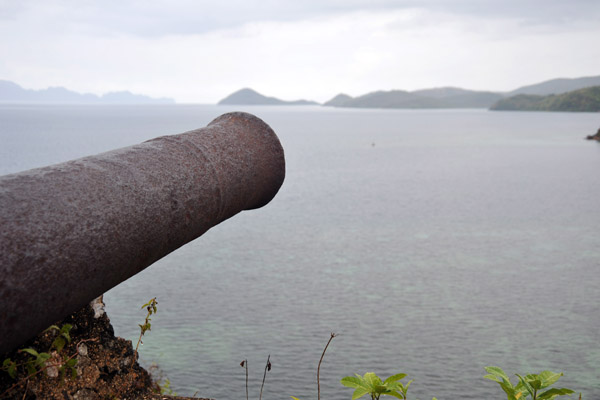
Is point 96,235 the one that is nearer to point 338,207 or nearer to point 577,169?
point 338,207

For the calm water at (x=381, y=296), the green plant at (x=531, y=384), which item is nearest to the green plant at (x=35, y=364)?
the green plant at (x=531, y=384)

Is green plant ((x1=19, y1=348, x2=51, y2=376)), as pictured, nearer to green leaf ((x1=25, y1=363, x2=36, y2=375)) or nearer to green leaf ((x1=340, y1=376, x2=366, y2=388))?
green leaf ((x1=25, y1=363, x2=36, y2=375))

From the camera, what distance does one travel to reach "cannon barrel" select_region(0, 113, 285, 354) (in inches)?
100

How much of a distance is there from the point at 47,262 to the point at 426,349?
1529cm

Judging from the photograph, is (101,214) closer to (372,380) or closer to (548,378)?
(372,380)

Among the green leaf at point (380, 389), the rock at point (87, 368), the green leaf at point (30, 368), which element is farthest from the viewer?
the rock at point (87, 368)

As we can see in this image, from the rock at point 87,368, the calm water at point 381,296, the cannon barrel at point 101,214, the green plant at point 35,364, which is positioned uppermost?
the cannon barrel at point 101,214

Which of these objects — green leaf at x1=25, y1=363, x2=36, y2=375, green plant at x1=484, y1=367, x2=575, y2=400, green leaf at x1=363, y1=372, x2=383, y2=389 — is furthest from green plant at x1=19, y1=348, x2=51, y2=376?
green plant at x1=484, y1=367, x2=575, y2=400

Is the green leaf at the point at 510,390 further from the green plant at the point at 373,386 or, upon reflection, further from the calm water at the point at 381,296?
the calm water at the point at 381,296

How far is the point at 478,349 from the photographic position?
664 inches

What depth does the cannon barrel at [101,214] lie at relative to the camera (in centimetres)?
255

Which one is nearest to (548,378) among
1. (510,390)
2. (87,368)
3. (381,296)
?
(510,390)

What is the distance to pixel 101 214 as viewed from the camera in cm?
309

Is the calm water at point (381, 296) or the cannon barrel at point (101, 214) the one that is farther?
the calm water at point (381, 296)
